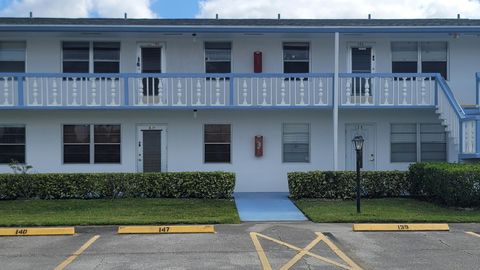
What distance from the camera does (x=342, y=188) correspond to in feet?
47.4

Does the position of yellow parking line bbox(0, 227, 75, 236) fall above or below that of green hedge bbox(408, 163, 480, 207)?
below

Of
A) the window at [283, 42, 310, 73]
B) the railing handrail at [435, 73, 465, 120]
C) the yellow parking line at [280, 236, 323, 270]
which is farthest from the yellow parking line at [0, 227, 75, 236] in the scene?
the railing handrail at [435, 73, 465, 120]

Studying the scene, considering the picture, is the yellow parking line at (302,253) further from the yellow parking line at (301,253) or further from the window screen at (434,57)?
the window screen at (434,57)

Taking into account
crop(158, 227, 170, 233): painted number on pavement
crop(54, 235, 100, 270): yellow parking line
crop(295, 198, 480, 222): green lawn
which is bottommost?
crop(54, 235, 100, 270): yellow parking line

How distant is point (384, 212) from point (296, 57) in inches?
265

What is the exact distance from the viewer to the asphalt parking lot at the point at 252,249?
7711mm

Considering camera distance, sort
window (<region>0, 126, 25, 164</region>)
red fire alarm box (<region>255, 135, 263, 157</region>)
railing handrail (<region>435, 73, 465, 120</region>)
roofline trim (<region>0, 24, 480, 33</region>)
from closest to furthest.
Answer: railing handrail (<region>435, 73, 465, 120</region>) < roofline trim (<region>0, 24, 480, 33</region>) < window (<region>0, 126, 25, 164</region>) < red fire alarm box (<region>255, 135, 263, 157</region>)

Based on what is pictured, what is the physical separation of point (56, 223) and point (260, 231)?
435 cm

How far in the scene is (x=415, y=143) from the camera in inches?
658

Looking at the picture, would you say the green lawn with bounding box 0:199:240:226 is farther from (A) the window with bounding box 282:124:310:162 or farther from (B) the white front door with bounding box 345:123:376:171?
(B) the white front door with bounding box 345:123:376:171

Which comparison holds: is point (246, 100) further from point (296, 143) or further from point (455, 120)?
point (455, 120)

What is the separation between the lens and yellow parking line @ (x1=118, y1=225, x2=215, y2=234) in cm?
1016

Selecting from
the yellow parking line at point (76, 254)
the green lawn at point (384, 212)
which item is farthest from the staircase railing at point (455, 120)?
the yellow parking line at point (76, 254)

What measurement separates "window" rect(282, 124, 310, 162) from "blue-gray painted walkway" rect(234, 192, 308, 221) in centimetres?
Answer: 134
